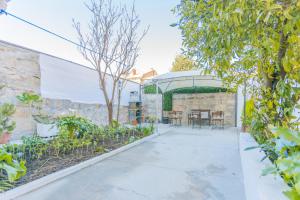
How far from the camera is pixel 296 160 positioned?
0.87 m

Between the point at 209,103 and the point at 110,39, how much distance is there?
6.34 meters

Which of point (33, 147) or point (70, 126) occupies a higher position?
point (70, 126)

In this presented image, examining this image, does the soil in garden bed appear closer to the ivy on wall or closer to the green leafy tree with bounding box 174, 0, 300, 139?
the green leafy tree with bounding box 174, 0, 300, 139

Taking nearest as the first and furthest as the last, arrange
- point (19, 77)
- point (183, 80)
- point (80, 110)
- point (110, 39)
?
1. point (19, 77)
2. point (110, 39)
3. point (80, 110)
4. point (183, 80)

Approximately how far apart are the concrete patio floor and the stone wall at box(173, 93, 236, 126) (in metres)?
5.11

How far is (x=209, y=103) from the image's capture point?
9164mm

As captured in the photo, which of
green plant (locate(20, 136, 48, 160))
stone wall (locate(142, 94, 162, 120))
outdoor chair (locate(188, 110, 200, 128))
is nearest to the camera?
green plant (locate(20, 136, 48, 160))

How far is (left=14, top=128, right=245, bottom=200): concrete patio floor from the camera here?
214cm

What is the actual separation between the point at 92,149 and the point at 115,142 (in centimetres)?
92

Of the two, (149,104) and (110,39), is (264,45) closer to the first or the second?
(110,39)

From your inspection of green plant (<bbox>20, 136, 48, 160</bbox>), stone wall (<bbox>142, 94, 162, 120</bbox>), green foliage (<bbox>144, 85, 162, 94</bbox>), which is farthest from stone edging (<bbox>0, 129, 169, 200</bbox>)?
green foliage (<bbox>144, 85, 162, 94</bbox>)

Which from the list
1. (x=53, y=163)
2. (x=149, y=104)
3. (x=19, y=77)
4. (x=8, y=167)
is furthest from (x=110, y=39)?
(x=149, y=104)

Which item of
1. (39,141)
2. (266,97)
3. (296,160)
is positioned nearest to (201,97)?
(266,97)

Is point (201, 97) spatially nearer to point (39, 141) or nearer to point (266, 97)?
point (266, 97)
